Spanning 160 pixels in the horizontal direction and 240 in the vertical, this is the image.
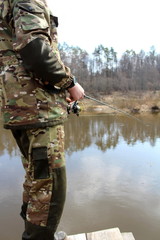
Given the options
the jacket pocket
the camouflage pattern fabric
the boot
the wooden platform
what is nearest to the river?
the wooden platform

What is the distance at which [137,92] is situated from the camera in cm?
4738

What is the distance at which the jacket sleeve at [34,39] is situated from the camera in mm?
1470

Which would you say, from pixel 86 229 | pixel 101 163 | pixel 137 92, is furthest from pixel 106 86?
pixel 86 229

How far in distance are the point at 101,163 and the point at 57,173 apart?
4923 mm

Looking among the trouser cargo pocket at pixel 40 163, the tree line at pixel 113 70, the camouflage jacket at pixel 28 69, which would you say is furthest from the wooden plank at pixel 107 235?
the tree line at pixel 113 70

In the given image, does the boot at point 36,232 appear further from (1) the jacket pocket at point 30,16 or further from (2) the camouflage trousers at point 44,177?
(1) the jacket pocket at point 30,16

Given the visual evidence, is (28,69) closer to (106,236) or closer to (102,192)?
(106,236)

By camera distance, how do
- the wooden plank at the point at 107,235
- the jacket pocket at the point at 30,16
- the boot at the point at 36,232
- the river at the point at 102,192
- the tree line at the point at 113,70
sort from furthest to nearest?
the tree line at the point at 113,70, the river at the point at 102,192, the wooden plank at the point at 107,235, the boot at the point at 36,232, the jacket pocket at the point at 30,16

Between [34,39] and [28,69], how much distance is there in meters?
0.17

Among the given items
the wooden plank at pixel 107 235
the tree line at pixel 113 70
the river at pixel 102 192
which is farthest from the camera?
the tree line at pixel 113 70

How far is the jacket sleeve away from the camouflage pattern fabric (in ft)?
1.18

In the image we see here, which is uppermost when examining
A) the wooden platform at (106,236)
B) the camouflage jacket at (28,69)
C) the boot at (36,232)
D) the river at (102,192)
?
the camouflage jacket at (28,69)

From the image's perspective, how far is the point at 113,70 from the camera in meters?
56.9

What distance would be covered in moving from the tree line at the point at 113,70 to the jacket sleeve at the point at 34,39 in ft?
147
